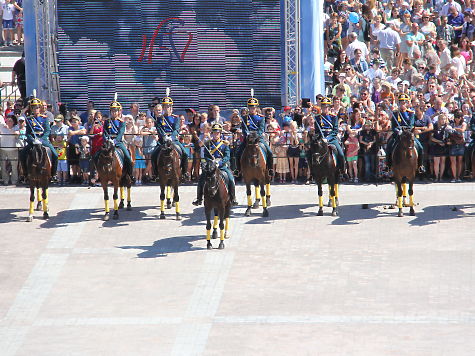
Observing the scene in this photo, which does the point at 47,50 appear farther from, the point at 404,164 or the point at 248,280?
the point at 248,280

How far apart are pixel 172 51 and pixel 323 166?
27.2 feet

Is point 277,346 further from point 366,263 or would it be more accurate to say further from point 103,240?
point 103,240

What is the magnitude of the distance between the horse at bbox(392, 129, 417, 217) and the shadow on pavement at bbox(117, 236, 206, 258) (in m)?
4.83

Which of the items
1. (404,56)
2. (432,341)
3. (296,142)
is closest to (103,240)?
(296,142)

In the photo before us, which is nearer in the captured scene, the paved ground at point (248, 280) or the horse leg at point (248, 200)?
the paved ground at point (248, 280)

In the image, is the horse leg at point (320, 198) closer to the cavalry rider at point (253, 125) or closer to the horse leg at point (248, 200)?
the cavalry rider at point (253, 125)

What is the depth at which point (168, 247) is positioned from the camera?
84.9 feet

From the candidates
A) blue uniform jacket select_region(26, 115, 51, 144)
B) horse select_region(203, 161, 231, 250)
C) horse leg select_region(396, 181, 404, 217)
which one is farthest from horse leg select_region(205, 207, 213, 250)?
blue uniform jacket select_region(26, 115, 51, 144)

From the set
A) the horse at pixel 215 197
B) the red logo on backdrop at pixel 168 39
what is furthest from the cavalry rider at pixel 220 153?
the red logo on backdrop at pixel 168 39

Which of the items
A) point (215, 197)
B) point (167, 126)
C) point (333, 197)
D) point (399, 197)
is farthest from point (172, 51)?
point (215, 197)

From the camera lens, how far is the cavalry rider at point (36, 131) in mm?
28391

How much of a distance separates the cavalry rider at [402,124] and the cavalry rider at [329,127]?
3.59ft

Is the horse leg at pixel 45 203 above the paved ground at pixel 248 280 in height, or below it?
above

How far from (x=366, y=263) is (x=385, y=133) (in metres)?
7.69
